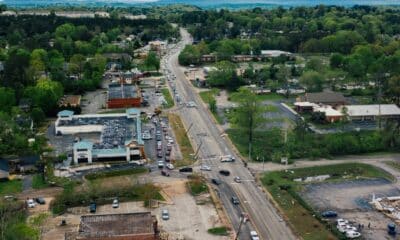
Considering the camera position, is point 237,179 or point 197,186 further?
point 237,179

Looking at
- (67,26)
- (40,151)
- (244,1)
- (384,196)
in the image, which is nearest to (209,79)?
(40,151)

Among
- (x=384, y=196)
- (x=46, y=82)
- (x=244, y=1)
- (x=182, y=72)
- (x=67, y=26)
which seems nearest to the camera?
(x=384, y=196)

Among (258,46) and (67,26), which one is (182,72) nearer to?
(258,46)

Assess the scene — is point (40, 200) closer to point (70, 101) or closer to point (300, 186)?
point (300, 186)

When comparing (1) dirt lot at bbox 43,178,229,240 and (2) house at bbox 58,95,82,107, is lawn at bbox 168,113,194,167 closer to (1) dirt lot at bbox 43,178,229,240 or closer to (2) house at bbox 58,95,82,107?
(1) dirt lot at bbox 43,178,229,240

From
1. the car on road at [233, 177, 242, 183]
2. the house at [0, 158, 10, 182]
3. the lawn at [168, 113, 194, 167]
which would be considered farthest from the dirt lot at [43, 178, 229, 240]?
the house at [0, 158, 10, 182]

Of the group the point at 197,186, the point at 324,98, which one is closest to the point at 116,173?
the point at 197,186

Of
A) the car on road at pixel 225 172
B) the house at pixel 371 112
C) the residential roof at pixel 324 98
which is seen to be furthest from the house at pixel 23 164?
the residential roof at pixel 324 98
